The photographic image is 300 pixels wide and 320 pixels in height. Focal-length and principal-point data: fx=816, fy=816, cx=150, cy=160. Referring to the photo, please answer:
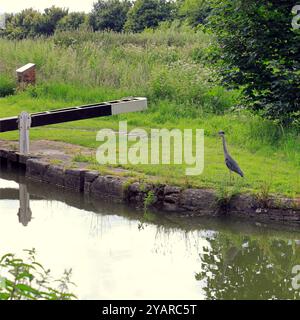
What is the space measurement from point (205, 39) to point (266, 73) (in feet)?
37.6

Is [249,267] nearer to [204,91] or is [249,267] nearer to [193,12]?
[204,91]

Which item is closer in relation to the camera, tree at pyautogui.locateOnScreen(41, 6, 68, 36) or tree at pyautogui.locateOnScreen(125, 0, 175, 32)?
tree at pyautogui.locateOnScreen(125, 0, 175, 32)

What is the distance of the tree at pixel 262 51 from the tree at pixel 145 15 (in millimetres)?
24876

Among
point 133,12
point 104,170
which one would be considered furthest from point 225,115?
point 133,12

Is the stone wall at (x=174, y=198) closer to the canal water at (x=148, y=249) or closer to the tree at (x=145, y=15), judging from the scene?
the canal water at (x=148, y=249)

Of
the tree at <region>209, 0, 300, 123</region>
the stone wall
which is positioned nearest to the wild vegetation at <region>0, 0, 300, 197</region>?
the tree at <region>209, 0, 300, 123</region>

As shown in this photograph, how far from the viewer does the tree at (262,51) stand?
11.7 meters

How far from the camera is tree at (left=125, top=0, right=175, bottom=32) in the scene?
37.1 meters

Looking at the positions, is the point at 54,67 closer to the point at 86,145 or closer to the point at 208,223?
the point at 86,145

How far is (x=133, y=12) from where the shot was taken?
1480 inches

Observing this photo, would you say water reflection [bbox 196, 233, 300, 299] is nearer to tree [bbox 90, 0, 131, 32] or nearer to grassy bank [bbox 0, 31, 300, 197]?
grassy bank [bbox 0, 31, 300, 197]

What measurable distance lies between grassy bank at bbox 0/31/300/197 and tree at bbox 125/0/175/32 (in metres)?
14.0

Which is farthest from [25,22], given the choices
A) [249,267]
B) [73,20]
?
[249,267]

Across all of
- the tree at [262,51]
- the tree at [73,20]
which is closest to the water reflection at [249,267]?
the tree at [262,51]
